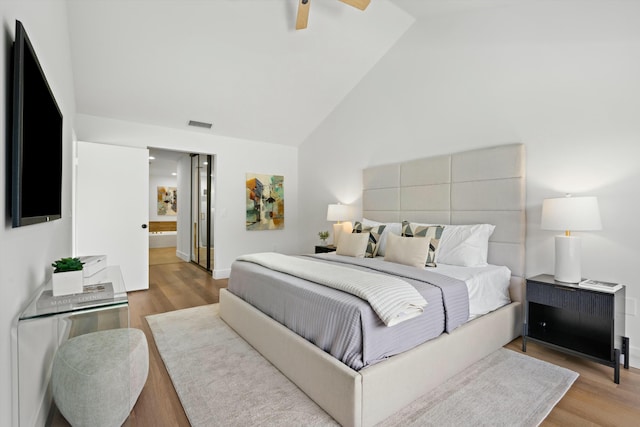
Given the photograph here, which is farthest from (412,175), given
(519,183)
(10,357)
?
(10,357)

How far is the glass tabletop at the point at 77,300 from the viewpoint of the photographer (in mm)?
1326

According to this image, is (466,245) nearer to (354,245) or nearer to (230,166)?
(354,245)

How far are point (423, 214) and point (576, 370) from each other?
1.95m

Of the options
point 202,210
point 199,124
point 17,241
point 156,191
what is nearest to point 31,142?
point 17,241

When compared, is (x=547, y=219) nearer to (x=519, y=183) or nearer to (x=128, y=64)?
(x=519, y=183)

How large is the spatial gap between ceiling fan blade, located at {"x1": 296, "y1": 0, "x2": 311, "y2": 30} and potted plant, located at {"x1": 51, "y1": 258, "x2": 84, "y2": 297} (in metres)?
2.88

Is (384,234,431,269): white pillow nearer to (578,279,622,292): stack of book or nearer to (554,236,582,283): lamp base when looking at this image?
(554,236,582,283): lamp base

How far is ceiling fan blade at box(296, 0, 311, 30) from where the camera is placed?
298 centimetres

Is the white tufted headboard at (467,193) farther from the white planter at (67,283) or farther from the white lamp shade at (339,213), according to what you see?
the white planter at (67,283)

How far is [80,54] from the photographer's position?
10.6 feet

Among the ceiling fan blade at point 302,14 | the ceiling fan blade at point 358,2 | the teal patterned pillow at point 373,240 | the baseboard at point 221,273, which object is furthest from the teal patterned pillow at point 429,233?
the baseboard at point 221,273

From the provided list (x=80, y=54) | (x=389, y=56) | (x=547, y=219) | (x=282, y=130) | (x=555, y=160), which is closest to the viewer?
(x=547, y=219)

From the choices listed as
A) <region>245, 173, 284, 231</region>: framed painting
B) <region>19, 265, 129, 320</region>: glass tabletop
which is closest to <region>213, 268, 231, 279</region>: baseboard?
<region>245, 173, 284, 231</region>: framed painting

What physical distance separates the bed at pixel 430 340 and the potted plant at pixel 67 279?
4.04 ft
